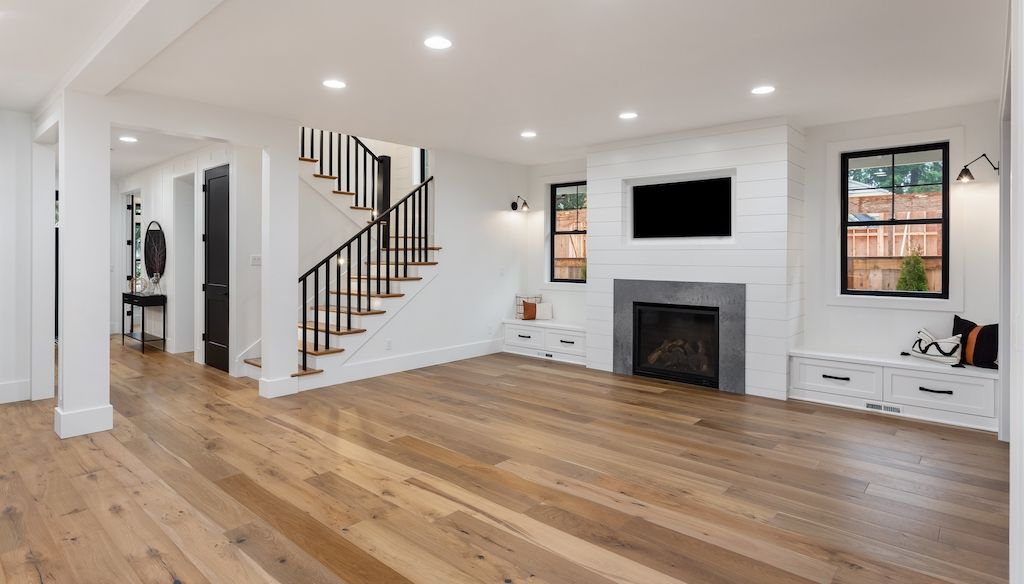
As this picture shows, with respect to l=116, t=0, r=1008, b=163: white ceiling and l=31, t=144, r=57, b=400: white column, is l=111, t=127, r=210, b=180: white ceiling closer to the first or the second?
l=31, t=144, r=57, b=400: white column


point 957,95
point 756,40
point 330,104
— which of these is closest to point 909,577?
point 756,40

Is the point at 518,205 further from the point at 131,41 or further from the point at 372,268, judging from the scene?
the point at 131,41

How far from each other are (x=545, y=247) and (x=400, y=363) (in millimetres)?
2581

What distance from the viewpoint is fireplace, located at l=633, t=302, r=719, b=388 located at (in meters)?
5.75

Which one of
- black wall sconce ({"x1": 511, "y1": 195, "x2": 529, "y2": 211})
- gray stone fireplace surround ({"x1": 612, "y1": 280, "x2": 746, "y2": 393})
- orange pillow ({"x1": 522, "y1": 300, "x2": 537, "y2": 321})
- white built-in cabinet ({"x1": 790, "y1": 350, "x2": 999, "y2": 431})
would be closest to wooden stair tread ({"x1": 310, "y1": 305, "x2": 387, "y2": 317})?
orange pillow ({"x1": 522, "y1": 300, "x2": 537, "y2": 321})

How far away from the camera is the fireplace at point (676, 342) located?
5754 millimetres

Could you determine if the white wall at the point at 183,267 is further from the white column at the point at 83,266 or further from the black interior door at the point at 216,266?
the white column at the point at 83,266

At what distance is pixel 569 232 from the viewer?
761 cm

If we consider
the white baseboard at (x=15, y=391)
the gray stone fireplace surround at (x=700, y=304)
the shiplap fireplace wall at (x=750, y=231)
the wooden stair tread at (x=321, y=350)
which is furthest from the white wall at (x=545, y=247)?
the white baseboard at (x=15, y=391)

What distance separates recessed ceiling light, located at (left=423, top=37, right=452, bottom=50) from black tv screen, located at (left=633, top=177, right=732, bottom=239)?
3.27 meters

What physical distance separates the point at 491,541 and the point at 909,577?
5.65 feet

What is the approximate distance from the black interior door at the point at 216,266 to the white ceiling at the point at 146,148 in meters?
0.43

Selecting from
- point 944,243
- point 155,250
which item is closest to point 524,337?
point 944,243

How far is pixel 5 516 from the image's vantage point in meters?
2.81
